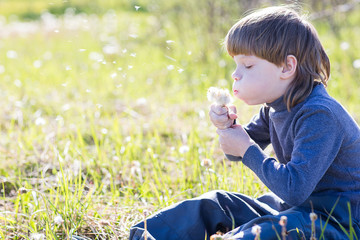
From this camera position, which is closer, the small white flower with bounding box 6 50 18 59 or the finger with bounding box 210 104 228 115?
the finger with bounding box 210 104 228 115

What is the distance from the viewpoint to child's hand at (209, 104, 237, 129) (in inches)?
74.0

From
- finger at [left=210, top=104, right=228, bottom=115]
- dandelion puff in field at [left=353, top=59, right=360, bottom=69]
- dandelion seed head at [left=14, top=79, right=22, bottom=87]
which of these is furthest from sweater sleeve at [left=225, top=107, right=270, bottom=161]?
dandelion seed head at [left=14, top=79, right=22, bottom=87]

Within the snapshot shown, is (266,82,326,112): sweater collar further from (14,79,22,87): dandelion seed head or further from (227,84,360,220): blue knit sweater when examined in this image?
(14,79,22,87): dandelion seed head

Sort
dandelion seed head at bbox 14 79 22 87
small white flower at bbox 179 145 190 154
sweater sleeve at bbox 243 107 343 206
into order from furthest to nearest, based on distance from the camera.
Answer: dandelion seed head at bbox 14 79 22 87 → small white flower at bbox 179 145 190 154 → sweater sleeve at bbox 243 107 343 206

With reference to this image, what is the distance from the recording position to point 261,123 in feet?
6.89

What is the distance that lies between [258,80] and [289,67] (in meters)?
0.11

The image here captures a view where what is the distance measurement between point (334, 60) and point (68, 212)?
3351 mm

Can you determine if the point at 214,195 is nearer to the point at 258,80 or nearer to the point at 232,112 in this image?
the point at 232,112

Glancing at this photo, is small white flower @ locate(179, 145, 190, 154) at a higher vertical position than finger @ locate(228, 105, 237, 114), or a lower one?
lower

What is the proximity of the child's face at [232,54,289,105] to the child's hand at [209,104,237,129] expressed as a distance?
9cm

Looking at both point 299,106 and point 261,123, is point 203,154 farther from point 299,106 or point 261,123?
point 299,106

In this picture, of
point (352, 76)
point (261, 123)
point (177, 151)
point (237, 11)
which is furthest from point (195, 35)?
point (261, 123)

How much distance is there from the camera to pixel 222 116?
1.88 metres

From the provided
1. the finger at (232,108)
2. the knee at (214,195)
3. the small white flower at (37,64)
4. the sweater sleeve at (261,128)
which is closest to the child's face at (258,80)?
the finger at (232,108)
